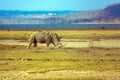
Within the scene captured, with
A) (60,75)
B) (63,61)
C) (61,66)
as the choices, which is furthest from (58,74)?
(63,61)

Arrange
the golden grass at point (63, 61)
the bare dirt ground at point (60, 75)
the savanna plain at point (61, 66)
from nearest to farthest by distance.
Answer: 1. the bare dirt ground at point (60, 75)
2. the savanna plain at point (61, 66)
3. the golden grass at point (63, 61)

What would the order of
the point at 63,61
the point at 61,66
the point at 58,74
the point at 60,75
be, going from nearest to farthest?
the point at 60,75 < the point at 58,74 < the point at 61,66 < the point at 63,61

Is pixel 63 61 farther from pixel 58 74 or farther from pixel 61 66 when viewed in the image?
pixel 58 74

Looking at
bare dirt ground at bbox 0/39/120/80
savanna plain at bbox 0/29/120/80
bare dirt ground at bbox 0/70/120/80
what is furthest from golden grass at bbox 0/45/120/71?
bare dirt ground at bbox 0/70/120/80

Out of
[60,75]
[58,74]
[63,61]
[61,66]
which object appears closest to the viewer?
[60,75]

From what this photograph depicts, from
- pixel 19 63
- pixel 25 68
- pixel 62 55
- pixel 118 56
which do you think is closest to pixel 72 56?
pixel 62 55

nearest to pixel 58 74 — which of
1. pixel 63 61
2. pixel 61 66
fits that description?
pixel 61 66

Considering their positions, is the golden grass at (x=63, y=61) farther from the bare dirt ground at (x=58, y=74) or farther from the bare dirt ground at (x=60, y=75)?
the bare dirt ground at (x=60, y=75)

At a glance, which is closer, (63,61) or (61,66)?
(61,66)

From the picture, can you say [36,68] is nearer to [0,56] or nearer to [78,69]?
[78,69]

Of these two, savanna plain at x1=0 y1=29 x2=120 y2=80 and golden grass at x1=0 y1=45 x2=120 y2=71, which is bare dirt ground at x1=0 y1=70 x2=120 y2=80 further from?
golden grass at x1=0 y1=45 x2=120 y2=71

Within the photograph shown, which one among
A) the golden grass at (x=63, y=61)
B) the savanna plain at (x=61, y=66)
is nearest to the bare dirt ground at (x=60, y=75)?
the savanna plain at (x=61, y=66)

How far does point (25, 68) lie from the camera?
24594mm

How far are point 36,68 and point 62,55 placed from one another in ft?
23.9
